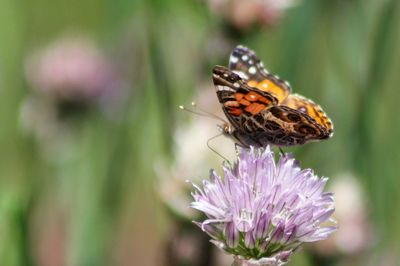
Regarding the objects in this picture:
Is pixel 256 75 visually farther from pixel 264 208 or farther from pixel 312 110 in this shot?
pixel 264 208

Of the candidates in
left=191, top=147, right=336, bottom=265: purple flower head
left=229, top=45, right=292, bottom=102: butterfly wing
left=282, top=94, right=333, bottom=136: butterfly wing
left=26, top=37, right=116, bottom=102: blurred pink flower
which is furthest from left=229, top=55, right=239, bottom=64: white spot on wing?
left=26, top=37, right=116, bottom=102: blurred pink flower

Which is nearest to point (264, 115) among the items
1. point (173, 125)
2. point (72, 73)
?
point (173, 125)

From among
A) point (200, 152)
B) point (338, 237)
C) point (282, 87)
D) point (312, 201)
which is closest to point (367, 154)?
point (338, 237)

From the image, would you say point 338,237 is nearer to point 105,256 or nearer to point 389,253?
point 389,253

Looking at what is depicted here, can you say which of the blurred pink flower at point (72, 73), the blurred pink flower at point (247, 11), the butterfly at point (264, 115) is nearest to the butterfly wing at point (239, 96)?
the butterfly at point (264, 115)

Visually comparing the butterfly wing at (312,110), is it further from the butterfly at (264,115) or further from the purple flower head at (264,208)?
the purple flower head at (264,208)
